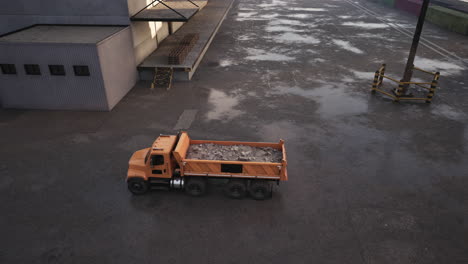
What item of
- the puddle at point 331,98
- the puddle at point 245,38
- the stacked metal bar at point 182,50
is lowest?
the puddle at point 331,98

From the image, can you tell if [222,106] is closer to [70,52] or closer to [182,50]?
[182,50]

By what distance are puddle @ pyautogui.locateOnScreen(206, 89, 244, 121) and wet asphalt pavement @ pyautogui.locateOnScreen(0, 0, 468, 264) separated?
0.12m

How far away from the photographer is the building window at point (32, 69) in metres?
18.2

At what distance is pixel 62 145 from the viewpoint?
15734mm

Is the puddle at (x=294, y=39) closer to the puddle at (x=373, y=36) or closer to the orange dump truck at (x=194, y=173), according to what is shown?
the puddle at (x=373, y=36)

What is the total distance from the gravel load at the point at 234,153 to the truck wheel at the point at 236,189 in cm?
92

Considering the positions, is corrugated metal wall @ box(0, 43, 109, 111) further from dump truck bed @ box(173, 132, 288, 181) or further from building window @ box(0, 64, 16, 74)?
dump truck bed @ box(173, 132, 288, 181)

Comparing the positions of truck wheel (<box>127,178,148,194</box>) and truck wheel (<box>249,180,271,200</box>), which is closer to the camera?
truck wheel (<box>249,180,271,200</box>)

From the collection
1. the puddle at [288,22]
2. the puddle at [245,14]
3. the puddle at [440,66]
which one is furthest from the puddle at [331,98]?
the puddle at [245,14]

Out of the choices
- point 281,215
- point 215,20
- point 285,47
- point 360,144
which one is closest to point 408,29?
point 285,47

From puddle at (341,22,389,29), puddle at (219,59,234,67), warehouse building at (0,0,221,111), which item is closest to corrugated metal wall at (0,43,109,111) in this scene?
warehouse building at (0,0,221,111)

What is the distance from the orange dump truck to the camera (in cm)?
1174

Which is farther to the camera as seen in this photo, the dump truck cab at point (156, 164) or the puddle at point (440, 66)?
the puddle at point (440, 66)

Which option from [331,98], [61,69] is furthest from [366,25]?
[61,69]
